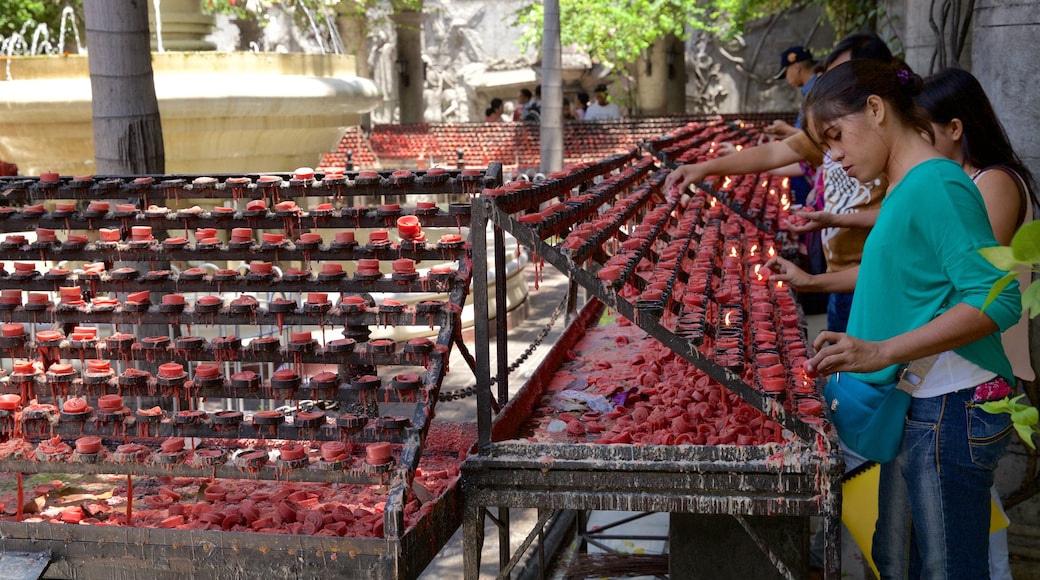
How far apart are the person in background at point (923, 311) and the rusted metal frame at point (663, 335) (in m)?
0.14

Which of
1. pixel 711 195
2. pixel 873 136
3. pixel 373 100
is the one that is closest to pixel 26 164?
pixel 373 100

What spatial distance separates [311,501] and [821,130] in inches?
66.1

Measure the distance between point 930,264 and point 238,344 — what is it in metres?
1.90

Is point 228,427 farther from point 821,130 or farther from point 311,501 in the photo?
point 821,130

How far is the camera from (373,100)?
989cm

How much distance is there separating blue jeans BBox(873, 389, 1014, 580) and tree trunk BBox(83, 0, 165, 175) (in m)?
4.12

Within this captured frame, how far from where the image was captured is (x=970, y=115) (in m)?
2.85

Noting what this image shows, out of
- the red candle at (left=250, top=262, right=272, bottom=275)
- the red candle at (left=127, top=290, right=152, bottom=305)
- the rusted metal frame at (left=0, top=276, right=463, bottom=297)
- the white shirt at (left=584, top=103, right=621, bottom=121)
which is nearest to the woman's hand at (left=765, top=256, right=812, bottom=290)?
the rusted metal frame at (left=0, top=276, right=463, bottom=297)

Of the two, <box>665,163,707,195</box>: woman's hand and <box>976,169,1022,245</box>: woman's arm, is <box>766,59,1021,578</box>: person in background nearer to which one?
<box>976,169,1022,245</box>: woman's arm

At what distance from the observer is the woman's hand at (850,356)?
7.70 feet

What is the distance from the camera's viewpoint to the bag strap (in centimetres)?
246

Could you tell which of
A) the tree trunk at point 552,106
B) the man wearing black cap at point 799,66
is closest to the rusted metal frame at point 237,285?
the man wearing black cap at point 799,66

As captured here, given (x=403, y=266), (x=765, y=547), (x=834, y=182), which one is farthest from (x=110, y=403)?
(x=834, y=182)

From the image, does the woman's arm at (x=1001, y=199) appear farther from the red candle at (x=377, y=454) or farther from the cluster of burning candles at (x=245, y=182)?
the red candle at (x=377, y=454)
